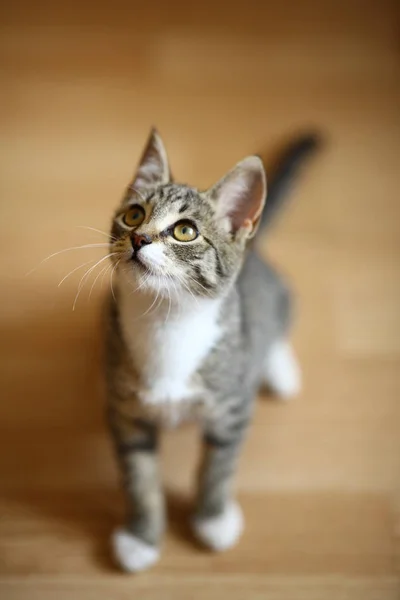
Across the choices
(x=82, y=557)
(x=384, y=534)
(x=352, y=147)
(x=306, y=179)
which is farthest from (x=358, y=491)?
(x=352, y=147)

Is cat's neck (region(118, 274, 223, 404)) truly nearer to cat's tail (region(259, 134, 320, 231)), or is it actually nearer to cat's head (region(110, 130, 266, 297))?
cat's head (region(110, 130, 266, 297))

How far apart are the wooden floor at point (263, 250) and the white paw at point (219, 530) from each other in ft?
0.10

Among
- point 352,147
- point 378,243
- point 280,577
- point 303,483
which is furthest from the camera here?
point 352,147

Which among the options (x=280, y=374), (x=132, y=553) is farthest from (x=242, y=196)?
(x=132, y=553)

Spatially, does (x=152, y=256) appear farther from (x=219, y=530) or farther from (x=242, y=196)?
(x=219, y=530)

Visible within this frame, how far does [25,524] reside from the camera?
112 centimetres

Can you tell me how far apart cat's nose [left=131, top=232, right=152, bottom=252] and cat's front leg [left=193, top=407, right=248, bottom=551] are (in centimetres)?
37

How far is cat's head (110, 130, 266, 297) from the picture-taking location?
80 cm

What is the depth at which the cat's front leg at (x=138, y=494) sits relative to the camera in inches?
39.5

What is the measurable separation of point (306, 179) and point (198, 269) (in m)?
0.83

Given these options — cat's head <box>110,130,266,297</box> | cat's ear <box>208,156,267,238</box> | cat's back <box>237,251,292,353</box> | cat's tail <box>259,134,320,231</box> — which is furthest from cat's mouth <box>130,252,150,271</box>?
cat's tail <box>259,134,320,231</box>

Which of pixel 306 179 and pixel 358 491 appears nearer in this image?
pixel 358 491

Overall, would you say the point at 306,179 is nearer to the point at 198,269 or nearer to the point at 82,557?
the point at 198,269

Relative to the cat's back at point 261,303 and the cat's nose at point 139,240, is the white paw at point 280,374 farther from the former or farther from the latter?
the cat's nose at point 139,240
